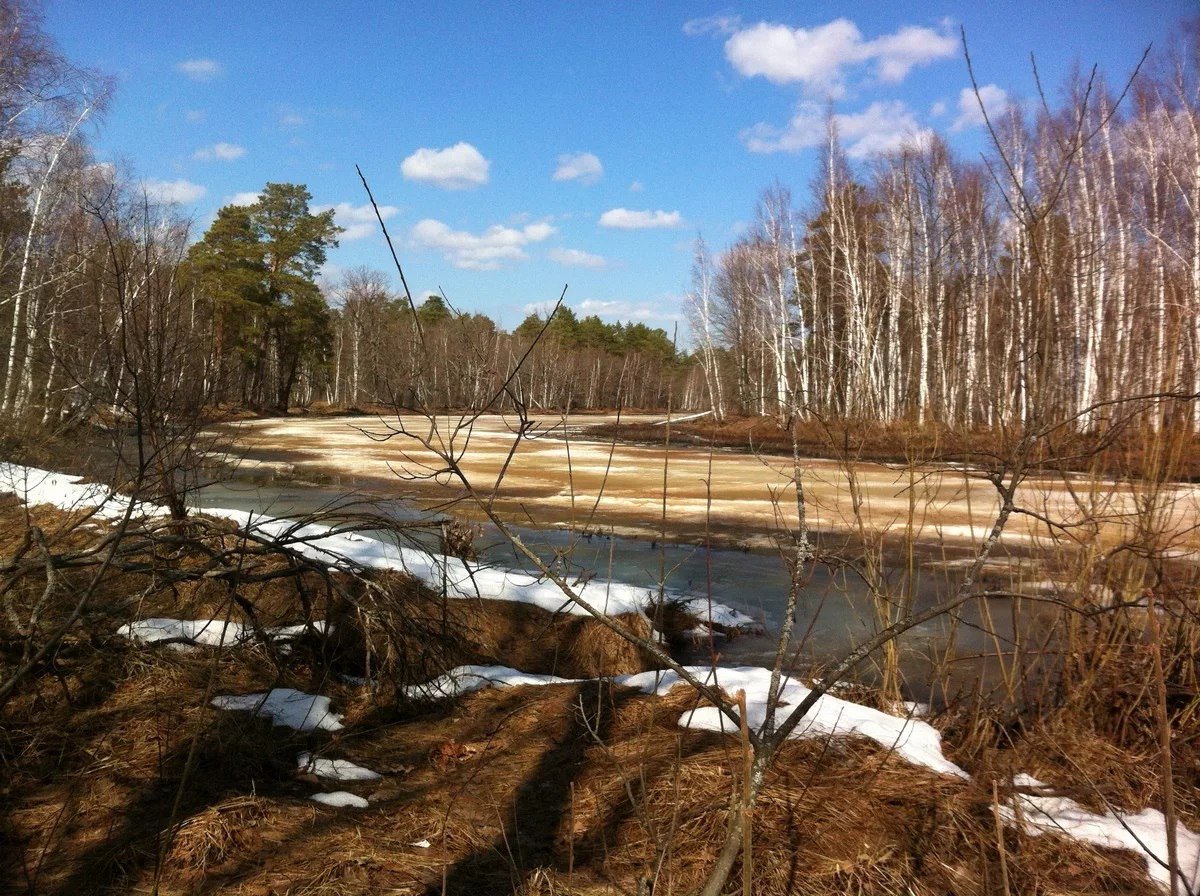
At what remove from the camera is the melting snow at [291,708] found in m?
3.89

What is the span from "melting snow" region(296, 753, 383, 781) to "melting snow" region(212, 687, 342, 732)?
0.35m

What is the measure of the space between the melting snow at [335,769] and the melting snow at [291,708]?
1.14ft

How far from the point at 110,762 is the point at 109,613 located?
723mm

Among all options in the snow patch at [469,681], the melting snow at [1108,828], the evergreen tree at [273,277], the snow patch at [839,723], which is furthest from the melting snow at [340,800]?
the evergreen tree at [273,277]

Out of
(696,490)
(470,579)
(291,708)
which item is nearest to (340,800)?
(291,708)

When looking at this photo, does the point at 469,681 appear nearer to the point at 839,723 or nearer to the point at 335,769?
the point at 335,769

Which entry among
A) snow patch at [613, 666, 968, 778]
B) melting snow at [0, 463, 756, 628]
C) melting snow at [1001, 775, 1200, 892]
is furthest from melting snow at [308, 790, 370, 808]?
melting snow at [0, 463, 756, 628]

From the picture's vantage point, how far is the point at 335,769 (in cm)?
347

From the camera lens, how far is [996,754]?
3715mm

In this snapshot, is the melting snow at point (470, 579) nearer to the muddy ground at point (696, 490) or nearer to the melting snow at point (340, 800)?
the muddy ground at point (696, 490)

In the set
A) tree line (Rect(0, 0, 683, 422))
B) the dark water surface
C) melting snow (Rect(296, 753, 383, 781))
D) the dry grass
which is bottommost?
the dark water surface

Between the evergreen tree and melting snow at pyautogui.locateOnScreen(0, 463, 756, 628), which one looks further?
the evergreen tree

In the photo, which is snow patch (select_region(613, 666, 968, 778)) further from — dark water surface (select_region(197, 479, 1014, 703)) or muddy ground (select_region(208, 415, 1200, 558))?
muddy ground (select_region(208, 415, 1200, 558))

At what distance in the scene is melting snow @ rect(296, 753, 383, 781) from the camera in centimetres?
342
